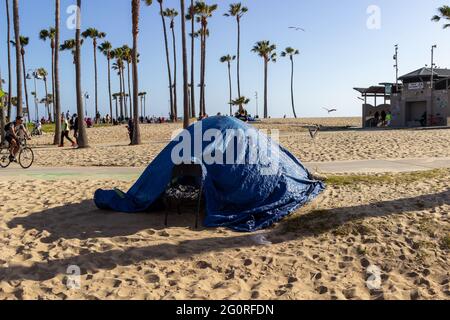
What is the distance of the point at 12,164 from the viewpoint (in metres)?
15.6

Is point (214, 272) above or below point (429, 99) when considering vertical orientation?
below

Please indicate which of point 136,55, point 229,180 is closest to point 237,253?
point 229,180

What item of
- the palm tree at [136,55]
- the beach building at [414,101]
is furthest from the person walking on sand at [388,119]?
the palm tree at [136,55]

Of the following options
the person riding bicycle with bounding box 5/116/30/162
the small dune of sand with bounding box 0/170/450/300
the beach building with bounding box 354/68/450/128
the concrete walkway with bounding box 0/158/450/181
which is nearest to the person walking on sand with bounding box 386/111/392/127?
the beach building with bounding box 354/68/450/128

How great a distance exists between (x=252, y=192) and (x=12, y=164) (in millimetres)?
11011

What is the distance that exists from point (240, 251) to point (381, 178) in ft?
17.1

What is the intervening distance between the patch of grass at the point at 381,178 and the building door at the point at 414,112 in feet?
89.7

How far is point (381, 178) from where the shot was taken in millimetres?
10117

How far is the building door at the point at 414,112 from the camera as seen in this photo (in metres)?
36.2

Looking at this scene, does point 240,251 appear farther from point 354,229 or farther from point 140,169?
point 140,169

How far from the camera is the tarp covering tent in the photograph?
7.43 metres

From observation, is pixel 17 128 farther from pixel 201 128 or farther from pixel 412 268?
pixel 412 268

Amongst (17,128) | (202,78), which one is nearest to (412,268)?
(17,128)

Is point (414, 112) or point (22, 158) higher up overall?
point (414, 112)
